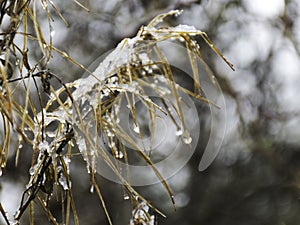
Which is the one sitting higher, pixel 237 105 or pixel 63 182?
pixel 63 182

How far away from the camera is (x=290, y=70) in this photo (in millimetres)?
3398

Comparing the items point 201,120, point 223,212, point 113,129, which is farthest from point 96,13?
point 113,129

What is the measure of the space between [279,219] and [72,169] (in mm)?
1305

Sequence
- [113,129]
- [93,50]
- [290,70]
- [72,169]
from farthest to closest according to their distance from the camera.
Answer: [290,70], [93,50], [72,169], [113,129]

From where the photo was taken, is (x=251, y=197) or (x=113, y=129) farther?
(x=251, y=197)

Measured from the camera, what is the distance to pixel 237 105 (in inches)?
126

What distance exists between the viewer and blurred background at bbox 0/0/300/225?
10.5 ft

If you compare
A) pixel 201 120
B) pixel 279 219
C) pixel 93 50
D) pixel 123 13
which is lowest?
pixel 279 219

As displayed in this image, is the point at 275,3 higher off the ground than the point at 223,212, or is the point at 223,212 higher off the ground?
the point at 275,3

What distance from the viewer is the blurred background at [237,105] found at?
126 inches

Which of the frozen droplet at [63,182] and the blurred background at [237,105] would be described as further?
the blurred background at [237,105]

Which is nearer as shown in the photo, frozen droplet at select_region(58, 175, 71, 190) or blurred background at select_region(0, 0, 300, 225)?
frozen droplet at select_region(58, 175, 71, 190)

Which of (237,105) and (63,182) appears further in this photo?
(237,105)

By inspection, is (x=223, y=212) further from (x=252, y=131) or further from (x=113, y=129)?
(x=113, y=129)
